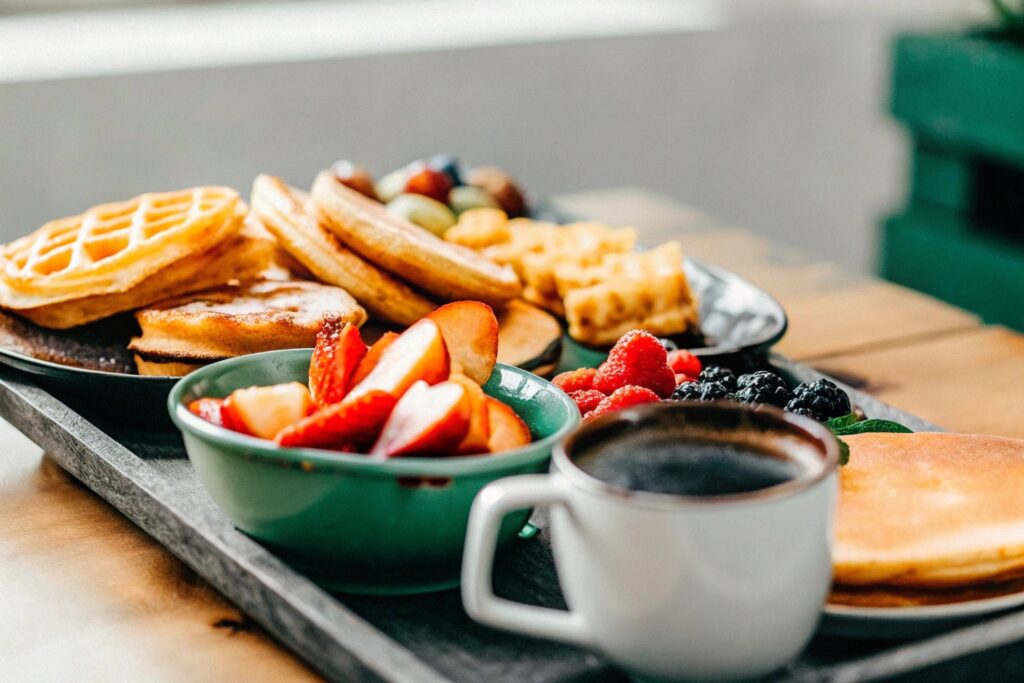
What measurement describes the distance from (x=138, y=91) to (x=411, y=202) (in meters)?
1.39

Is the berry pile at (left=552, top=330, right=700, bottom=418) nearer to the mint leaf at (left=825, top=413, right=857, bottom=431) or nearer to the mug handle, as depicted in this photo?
the mint leaf at (left=825, top=413, right=857, bottom=431)

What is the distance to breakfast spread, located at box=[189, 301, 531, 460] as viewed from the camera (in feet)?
2.96

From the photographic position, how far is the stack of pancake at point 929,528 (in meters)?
0.88

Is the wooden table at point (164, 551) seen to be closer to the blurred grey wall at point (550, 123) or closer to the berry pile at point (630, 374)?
the berry pile at point (630, 374)

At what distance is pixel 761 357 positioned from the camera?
58.7 inches

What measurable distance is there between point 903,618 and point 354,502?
1.29ft

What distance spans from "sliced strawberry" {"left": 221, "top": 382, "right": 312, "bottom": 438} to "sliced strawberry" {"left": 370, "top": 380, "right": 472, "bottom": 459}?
78 millimetres

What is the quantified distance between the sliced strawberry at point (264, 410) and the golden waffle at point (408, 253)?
0.48 meters

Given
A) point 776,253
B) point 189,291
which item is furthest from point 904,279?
point 189,291

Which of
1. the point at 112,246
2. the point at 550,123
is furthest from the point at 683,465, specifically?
the point at 550,123

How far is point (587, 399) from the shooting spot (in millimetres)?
1208

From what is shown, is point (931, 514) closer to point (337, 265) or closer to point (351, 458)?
point (351, 458)

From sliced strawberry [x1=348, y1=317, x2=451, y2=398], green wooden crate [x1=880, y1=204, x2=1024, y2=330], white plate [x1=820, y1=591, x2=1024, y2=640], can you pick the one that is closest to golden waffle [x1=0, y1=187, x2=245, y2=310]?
sliced strawberry [x1=348, y1=317, x2=451, y2=398]

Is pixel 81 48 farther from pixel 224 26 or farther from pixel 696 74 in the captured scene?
pixel 696 74
